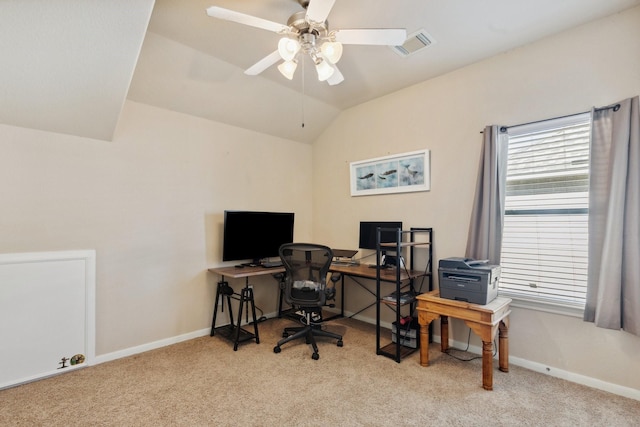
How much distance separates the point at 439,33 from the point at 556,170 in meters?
1.49

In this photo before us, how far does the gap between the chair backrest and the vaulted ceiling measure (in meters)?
1.80

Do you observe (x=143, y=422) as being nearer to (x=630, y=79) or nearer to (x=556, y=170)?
(x=556, y=170)

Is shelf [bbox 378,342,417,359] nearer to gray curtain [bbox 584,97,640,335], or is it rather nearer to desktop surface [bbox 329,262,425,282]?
desktop surface [bbox 329,262,425,282]

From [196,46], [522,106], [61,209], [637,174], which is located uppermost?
[196,46]

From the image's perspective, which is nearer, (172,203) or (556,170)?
(556,170)

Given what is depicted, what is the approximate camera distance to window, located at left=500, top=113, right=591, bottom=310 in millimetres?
2428

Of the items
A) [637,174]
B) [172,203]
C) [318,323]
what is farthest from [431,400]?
[172,203]

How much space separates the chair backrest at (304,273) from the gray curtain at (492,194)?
4.63 ft

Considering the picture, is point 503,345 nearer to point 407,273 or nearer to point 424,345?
point 424,345

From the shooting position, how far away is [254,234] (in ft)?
11.7

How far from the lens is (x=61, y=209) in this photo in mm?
2557

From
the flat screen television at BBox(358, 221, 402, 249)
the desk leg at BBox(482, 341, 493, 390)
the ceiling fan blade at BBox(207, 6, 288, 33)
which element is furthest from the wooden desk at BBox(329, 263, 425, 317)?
the ceiling fan blade at BBox(207, 6, 288, 33)

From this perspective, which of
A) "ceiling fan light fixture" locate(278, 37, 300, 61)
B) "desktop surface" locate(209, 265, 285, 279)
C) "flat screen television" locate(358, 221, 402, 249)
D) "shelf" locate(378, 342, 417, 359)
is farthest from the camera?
"flat screen television" locate(358, 221, 402, 249)

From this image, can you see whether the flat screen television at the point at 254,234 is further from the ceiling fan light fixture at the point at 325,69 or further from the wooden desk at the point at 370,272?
the ceiling fan light fixture at the point at 325,69
